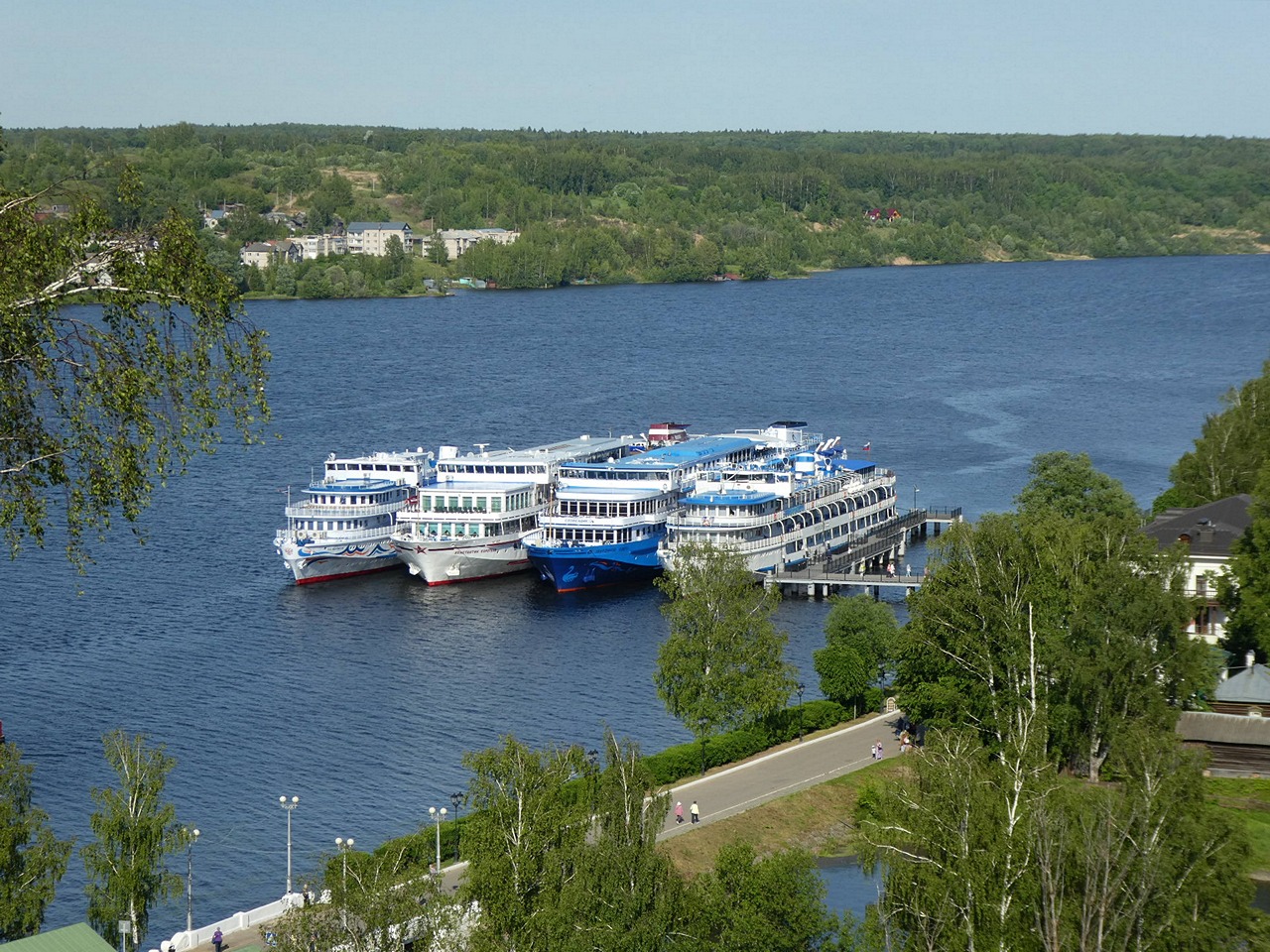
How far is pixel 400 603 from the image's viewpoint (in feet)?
247

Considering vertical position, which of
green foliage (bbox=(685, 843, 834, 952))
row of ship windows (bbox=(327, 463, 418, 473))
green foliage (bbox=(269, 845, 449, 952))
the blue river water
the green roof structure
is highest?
green foliage (bbox=(269, 845, 449, 952))

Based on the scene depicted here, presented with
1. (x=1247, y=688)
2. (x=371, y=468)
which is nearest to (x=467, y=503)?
(x=371, y=468)

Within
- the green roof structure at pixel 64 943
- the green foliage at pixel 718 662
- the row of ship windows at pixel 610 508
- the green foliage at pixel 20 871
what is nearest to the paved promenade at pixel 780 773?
the green foliage at pixel 718 662

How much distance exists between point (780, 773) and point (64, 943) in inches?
887

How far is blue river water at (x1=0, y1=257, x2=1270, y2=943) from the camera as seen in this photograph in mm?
50000

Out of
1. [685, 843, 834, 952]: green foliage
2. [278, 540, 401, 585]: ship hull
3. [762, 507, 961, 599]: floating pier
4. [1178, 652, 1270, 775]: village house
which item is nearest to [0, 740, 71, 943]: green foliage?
[685, 843, 834, 952]: green foliage

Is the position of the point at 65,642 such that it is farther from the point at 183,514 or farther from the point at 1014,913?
the point at 1014,913

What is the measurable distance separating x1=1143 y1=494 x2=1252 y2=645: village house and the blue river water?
1318 centimetres

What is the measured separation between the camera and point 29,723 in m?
54.9

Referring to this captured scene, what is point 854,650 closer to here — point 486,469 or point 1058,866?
point 1058,866

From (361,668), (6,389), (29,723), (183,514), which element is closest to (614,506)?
(361,668)

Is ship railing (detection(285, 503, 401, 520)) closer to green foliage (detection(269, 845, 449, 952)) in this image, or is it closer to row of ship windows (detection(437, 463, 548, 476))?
row of ship windows (detection(437, 463, 548, 476))

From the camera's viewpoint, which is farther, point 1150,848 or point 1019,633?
point 1019,633

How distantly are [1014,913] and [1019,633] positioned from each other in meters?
18.4
